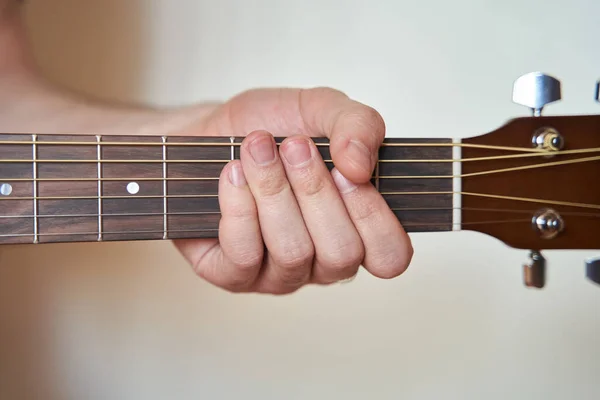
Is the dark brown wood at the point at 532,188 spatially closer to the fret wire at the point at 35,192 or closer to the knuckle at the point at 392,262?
the knuckle at the point at 392,262

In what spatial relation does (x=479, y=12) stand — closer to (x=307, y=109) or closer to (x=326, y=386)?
(x=307, y=109)

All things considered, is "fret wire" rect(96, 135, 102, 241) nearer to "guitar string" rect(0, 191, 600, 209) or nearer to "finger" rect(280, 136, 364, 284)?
"guitar string" rect(0, 191, 600, 209)

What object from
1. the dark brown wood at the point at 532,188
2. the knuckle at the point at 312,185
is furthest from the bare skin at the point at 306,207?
the dark brown wood at the point at 532,188

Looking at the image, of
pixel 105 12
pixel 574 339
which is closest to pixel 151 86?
pixel 105 12

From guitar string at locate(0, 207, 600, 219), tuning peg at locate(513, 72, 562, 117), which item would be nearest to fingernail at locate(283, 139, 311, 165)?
guitar string at locate(0, 207, 600, 219)

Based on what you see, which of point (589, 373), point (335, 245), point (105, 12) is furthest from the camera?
point (589, 373)

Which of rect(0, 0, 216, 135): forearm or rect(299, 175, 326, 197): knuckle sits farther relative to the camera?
rect(0, 0, 216, 135): forearm

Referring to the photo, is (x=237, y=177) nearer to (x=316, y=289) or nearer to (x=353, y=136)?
(x=353, y=136)

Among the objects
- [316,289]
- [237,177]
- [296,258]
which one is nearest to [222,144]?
[237,177]
